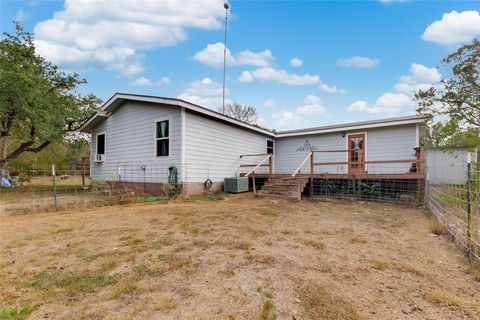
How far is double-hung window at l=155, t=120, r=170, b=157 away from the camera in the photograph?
9.37m

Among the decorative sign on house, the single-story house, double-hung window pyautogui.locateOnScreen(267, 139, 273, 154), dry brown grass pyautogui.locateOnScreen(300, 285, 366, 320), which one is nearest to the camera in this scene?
dry brown grass pyautogui.locateOnScreen(300, 285, 366, 320)

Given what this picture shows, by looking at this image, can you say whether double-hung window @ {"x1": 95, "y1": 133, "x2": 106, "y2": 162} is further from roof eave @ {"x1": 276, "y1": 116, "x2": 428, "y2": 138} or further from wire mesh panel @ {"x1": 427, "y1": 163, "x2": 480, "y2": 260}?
wire mesh panel @ {"x1": 427, "y1": 163, "x2": 480, "y2": 260}

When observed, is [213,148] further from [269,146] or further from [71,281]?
[71,281]

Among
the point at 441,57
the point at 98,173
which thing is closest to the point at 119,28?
the point at 98,173

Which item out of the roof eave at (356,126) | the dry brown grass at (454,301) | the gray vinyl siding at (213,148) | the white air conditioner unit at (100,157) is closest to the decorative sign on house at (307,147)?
the roof eave at (356,126)

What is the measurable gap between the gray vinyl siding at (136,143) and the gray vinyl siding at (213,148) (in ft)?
1.40

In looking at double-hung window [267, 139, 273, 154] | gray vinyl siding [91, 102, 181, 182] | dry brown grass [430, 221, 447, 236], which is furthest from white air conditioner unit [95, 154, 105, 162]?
dry brown grass [430, 221, 447, 236]

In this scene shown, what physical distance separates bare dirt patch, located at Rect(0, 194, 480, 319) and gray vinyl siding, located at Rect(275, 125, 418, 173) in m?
6.01

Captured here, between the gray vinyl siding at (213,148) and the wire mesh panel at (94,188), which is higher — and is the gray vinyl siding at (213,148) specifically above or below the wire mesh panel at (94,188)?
above

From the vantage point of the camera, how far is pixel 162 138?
31.2ft

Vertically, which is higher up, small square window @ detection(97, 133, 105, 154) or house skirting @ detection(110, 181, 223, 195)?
small square window @ detection(97, 133, 105, 154)

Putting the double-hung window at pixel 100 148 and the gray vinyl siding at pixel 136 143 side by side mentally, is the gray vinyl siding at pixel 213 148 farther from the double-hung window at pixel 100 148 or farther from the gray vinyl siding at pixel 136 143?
the double-hung window at pixel 100 148

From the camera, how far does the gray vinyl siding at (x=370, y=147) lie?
10.2 metres

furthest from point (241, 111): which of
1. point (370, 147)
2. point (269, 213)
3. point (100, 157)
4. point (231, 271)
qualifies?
point (231, 271)
